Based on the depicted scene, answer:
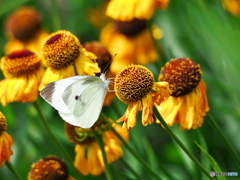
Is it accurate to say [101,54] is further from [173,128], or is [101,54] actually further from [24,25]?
[24,25]

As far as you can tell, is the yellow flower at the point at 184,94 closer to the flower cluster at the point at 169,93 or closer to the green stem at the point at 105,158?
the flower cluster at the point at 169,93

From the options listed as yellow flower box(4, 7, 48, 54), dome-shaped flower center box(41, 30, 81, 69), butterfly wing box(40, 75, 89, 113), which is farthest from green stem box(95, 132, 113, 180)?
yellow flower box(4, 7, 48, 54)

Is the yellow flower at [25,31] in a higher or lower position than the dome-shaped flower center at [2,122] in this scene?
lower

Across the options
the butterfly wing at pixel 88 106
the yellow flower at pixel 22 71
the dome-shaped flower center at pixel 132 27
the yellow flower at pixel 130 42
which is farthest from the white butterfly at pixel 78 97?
the dome-shaped flower center at pixel 132 27

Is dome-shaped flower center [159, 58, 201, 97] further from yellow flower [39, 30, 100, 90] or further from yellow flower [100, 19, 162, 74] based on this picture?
yellow flower [100, 19, 162, 74]

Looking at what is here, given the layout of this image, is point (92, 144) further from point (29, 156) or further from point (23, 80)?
point (29, 156)
